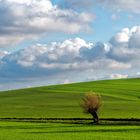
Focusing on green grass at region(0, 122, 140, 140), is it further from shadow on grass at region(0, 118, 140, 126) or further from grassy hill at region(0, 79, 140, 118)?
grassy hill at region(0, 79, 140, 118)

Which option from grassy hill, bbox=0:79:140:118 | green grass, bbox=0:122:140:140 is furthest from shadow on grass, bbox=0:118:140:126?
green grass, bbox=0:122:140:140

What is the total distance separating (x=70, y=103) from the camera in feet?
438

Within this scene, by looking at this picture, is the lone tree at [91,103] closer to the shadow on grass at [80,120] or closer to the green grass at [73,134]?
the shadow on grass at [80,120]

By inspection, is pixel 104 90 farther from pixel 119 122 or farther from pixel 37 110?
pixel 119 122

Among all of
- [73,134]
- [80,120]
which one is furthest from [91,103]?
[73,134]

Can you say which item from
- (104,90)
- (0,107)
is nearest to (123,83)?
(104,90)

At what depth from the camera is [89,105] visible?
311ft

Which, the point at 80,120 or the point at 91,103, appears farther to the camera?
the point at 91,103

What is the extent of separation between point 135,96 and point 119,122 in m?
64.2

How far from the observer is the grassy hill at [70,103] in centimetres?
10937

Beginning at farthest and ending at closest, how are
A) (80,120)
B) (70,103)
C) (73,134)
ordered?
(70,103) → (80,120) → (73,134)

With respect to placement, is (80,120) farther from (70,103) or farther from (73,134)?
(70,103)

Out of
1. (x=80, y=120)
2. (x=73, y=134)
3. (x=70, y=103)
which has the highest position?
Answer: (x=70, y=103)

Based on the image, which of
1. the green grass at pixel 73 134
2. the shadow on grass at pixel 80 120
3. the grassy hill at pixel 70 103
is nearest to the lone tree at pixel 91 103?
the shadow on grass at pixel 80 120
